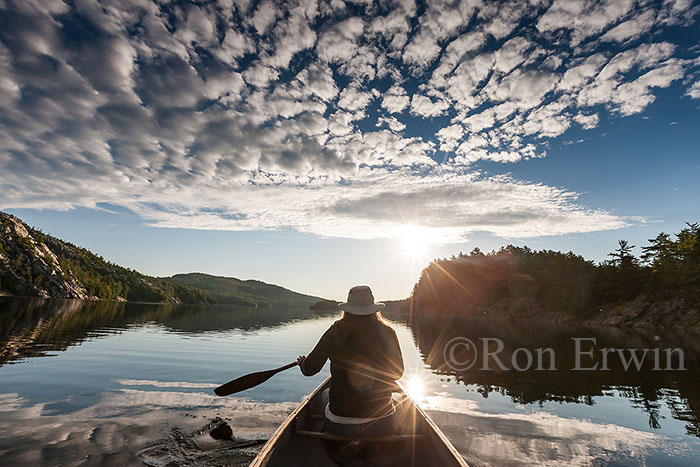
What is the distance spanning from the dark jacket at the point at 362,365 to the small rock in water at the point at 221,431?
433 cm

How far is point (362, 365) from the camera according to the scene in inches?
195

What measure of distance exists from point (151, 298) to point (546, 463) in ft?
754

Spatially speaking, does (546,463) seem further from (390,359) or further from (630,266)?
(630,266)

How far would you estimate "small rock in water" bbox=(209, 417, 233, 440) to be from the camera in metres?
7.98

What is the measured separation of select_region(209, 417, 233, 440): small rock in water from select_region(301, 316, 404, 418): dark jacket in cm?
433

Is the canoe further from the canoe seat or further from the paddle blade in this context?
the paddle blade

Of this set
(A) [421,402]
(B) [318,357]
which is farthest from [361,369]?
(A) [421,402]

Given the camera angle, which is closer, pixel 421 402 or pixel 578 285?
pixel 421 402

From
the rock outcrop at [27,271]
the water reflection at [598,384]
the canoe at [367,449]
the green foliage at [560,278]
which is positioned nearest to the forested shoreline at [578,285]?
the green foliage at [560,278]

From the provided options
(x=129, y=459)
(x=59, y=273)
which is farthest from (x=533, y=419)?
(x=59, y=273)

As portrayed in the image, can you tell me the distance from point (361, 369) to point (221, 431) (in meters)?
5.53

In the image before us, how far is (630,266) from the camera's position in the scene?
7044cm

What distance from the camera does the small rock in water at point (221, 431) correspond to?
7977 mm

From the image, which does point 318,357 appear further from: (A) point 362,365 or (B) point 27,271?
(B) point 27,271
